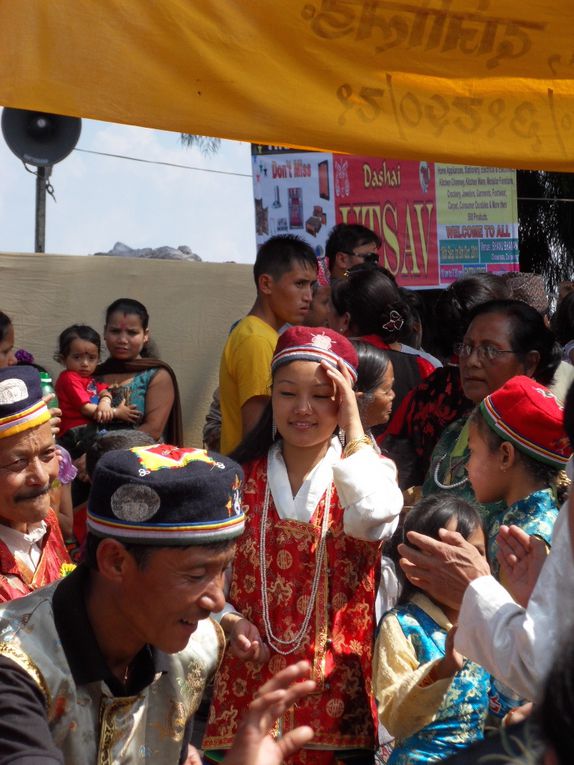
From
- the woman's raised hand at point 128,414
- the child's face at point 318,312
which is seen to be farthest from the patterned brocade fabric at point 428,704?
the woman's raised hand at point 128,414

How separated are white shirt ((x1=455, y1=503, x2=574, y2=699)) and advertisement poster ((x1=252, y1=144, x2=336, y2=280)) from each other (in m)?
5.97

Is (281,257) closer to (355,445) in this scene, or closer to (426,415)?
(426,415)

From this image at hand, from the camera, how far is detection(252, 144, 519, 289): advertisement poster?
8289 millimetres

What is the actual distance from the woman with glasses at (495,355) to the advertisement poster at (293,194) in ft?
13.6

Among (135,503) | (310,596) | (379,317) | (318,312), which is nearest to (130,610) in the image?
(135,503)

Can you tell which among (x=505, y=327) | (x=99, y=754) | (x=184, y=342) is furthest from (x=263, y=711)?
(x=184, y=342)

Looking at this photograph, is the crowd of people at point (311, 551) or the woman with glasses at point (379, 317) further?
the woman with glasses at point (379, 317)

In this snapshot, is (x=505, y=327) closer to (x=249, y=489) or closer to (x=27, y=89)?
(x=249, y=489)

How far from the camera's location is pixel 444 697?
306 cm

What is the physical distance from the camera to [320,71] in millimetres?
3836

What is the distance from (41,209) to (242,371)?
7.79 meters

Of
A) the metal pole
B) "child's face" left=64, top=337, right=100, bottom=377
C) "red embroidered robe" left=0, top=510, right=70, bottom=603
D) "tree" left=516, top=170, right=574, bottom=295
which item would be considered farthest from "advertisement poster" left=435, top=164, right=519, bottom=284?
"tree" left=516, top=170, right=574, bottom=295

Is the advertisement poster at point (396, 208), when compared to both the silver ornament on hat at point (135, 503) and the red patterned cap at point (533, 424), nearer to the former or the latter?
the red patterned cap at point (533, 424)

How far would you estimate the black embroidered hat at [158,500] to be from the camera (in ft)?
7.20
